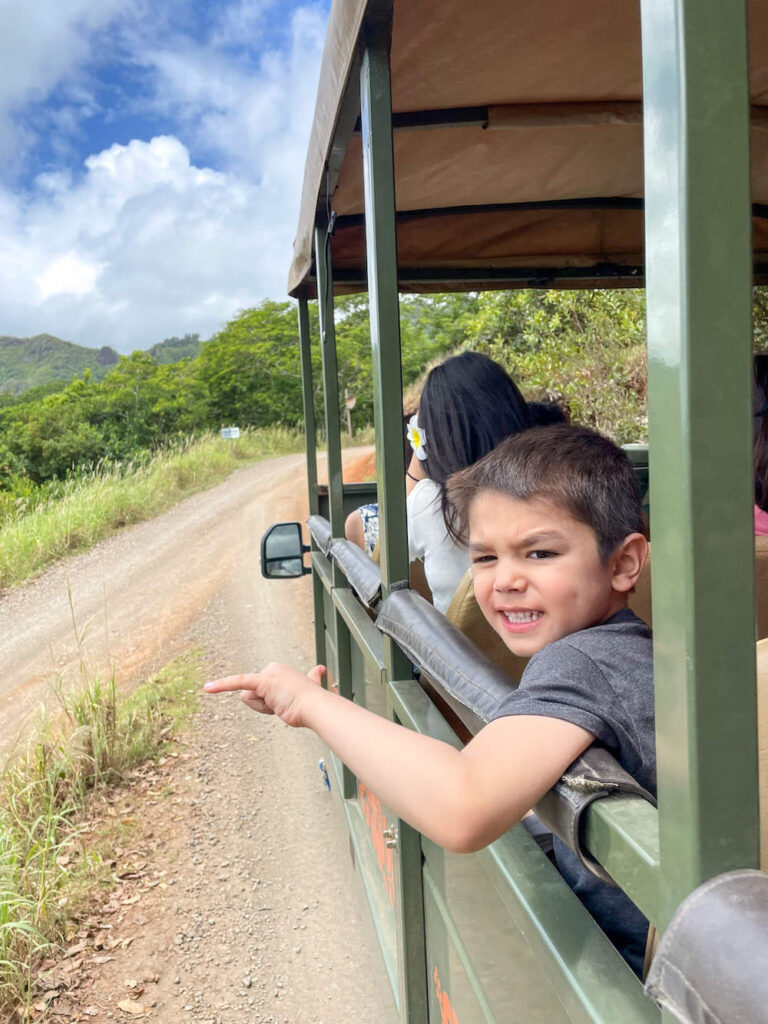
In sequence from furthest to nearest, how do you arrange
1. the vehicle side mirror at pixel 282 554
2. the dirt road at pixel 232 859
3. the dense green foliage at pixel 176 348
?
the dense green foliage at pixel 176 348 < the vehicle side mirror at pixel 282 554 < the dirt road at pixel 232 859

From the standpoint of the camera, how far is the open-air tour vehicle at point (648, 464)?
1.66 ft

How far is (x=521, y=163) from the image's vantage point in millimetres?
2730

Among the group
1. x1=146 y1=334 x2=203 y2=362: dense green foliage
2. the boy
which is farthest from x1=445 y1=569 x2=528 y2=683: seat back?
x1=146 y1=334 x2=203 y2=362: dense green foliage

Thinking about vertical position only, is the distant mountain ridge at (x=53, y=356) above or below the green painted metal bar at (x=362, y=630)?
above

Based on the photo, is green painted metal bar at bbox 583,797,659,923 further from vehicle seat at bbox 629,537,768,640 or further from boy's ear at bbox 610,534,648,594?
vehicle seat at bbox 629,537,768,640

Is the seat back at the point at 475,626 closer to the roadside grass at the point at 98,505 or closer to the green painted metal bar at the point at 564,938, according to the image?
the green painted metal bar at the point at 564,938

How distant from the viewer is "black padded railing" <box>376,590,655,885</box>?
732 mm

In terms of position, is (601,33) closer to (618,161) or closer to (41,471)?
(618,161)

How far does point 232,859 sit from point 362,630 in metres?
2.30

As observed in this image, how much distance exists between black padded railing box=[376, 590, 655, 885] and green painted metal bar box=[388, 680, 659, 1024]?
0.19 feet

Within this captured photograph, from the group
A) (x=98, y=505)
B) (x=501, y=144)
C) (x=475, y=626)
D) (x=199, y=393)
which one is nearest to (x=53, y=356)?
(x=199, y=393)

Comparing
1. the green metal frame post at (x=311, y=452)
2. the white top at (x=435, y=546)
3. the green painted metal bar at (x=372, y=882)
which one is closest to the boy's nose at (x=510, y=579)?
the white top at (x=435, y=546)

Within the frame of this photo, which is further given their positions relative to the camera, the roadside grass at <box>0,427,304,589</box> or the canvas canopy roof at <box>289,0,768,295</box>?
the roadside grass at <box>0,427,304,589</box>

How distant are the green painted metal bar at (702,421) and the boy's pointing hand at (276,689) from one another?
705mm
